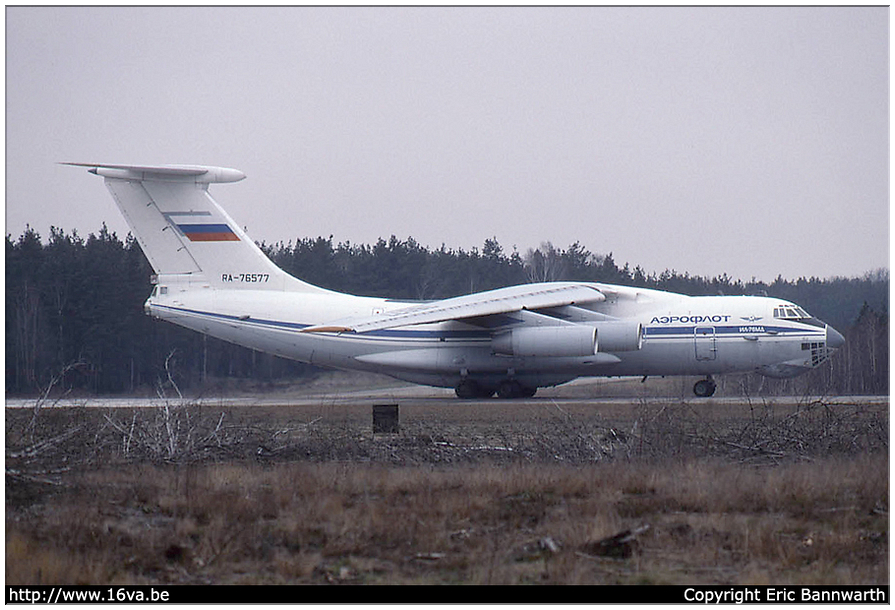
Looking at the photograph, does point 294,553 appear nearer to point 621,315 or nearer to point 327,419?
point 327,419

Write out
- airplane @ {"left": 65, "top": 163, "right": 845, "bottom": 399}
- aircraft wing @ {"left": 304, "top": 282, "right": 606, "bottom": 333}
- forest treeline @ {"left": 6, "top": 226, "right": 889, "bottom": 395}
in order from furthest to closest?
forest treeline @ {"left": 6, "top": 226, "right": 889, "bottom": 395}, airplane @ {"left": 65, "top": 163, "right": 845, "bottom": 399}, aircraft wing @ {"left": 304, "top": 282, "right": 606, "bottom": 333}

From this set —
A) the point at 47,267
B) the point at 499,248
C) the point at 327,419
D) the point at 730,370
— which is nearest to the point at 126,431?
the point at 327,419

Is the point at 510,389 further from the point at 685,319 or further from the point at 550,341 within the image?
the point at 685,319

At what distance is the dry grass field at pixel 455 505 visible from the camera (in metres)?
7.48

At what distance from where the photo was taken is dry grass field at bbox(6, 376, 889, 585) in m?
7.48

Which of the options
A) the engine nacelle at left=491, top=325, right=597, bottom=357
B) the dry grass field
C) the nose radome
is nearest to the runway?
the engine nacelle at left=491, top=325, right=597, bottom=357

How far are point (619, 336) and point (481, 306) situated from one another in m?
3.15

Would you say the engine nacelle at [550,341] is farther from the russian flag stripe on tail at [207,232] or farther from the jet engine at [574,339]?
the russian flag stripe on tail at [207,232]

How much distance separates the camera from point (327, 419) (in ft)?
59.0

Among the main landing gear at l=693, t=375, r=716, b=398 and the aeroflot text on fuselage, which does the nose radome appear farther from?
the main landing gear at l=693, t=375, r=716, b=398

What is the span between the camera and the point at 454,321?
23.2 m

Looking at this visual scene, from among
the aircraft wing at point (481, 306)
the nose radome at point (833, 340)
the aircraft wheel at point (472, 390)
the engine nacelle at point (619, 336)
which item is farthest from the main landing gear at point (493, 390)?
the nose radome at point (833, 340)

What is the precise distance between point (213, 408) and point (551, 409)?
730 centimetres

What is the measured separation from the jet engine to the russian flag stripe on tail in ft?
25.1
